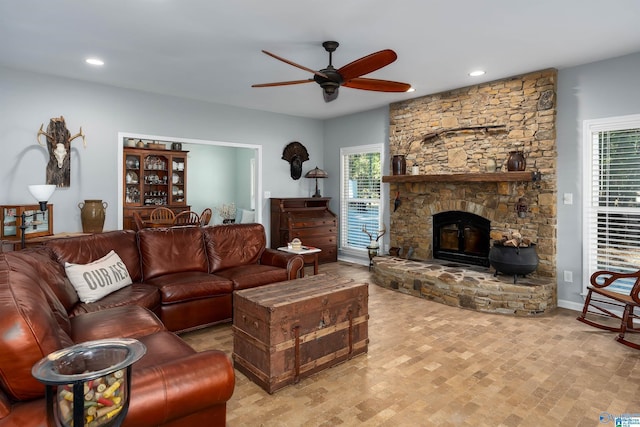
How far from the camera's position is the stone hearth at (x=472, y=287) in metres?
4.15

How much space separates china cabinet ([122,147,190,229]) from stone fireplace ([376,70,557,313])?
4614 millimetres

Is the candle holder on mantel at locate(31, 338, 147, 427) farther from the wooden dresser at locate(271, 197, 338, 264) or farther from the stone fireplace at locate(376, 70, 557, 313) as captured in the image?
the wooden dresser at locate(271, 197, 338, 264)

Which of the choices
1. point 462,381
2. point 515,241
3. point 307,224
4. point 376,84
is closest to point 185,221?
point 307,224

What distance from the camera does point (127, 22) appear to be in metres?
3.19

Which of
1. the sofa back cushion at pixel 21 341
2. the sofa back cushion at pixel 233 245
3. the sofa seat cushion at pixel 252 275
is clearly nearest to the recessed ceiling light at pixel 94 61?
the sofa back cushion at pixel 233 245

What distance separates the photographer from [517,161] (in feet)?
15.0

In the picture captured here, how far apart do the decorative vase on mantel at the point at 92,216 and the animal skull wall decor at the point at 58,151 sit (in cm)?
41

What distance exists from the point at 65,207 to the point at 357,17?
4.28 metres

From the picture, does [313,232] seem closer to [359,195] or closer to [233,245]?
[359,195]

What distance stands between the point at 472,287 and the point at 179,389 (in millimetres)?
3661

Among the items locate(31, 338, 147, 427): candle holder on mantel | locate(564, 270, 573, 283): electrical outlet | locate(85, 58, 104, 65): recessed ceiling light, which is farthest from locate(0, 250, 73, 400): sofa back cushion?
locate(564, 270, 573, 283): electrical outlet

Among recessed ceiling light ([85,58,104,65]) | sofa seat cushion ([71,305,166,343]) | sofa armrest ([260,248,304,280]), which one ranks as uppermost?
recessed ceiling light ([85,58,104,65])

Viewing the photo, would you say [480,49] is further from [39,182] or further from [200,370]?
[39,182]

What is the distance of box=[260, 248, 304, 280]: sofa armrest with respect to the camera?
14.0ft
